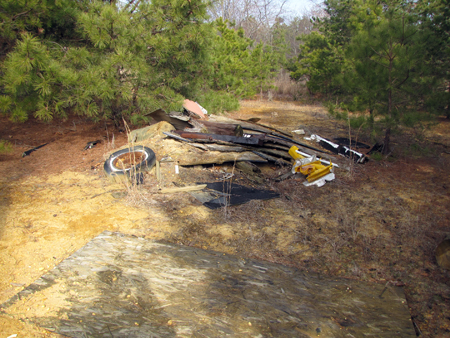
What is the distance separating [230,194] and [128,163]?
1.95 meters

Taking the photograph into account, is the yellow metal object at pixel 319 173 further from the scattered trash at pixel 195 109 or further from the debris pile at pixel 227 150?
the scattered trash at pixel 195 109

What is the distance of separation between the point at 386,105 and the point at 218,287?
20.1 ft

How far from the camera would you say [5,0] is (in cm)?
526

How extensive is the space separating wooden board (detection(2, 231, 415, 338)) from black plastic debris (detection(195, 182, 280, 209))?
49.5 inches

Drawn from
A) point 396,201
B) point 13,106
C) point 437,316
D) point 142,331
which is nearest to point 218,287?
point 142,331

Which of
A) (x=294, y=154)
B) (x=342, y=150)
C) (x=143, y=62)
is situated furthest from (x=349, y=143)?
(x=143, y=62)

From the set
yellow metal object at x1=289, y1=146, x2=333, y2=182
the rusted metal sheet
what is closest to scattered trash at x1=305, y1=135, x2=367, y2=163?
yellow metal object at x1=289, y1=146, x2=333, y2=182

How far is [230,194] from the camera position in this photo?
452 cm

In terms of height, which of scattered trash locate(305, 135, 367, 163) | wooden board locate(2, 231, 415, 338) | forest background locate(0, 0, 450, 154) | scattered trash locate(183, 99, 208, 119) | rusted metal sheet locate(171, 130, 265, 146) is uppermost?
forest background locate(0, 0, 450, 154)

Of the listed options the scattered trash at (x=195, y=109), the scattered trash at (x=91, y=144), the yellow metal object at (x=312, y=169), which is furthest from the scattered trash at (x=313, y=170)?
the scattered trash at (x=91, y=144)

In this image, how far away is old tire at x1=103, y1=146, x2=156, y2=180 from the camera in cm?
477

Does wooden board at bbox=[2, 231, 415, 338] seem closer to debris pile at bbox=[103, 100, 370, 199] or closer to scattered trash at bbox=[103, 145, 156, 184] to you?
debris pile at bbox=[103, 100, 370, 199]

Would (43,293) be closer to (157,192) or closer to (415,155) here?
(157,192)

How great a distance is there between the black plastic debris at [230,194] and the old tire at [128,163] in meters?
1.06
